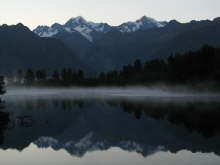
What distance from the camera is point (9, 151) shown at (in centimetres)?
3666

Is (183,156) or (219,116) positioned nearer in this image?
Answer: (183,156)

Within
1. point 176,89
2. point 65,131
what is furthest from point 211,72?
point 65,131

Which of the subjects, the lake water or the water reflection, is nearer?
the lake water

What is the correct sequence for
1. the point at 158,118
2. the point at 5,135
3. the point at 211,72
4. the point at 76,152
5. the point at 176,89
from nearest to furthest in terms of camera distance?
1. the point at 76,152
2. the point at 5,135
3. the point at 158,118
4. the point at 211,72
5. the point at 176,89

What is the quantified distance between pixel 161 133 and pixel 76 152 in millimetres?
15232

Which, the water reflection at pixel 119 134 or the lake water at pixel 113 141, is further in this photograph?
the water reflection at pixel 119 134

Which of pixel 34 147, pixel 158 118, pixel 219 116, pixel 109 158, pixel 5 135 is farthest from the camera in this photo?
pixel 158 118

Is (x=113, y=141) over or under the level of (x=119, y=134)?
over

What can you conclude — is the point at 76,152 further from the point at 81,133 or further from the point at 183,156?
the point at 81,133

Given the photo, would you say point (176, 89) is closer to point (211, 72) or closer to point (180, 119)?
point (211, 72)

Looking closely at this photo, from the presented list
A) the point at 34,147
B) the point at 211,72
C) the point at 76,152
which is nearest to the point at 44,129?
the point at 34,147

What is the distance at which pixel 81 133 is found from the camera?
1997 inches

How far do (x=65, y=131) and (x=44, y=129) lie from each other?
3.15 meters

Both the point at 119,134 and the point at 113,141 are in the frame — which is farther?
the point at 119,134
